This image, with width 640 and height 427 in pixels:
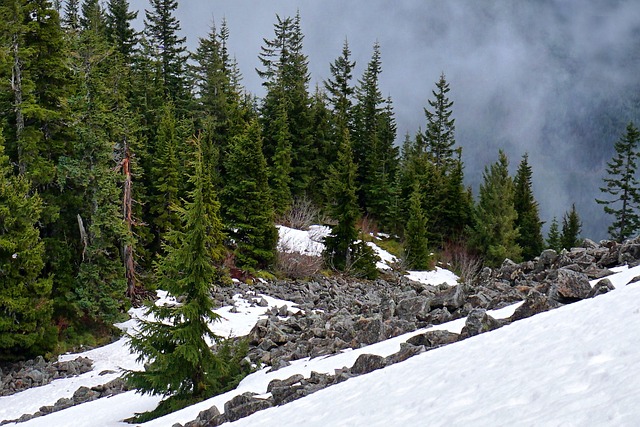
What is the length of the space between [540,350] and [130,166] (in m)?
23.3

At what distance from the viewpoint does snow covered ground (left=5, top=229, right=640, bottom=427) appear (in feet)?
14.4

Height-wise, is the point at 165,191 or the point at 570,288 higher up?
the point at 165,191

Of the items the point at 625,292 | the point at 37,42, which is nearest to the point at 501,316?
the point at 625,292

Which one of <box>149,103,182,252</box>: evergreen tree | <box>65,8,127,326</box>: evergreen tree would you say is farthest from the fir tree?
<box>65,8,127,326</box>: evergreen tree

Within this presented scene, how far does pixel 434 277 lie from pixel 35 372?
3198 centimetres

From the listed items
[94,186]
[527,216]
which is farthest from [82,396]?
[527,216]

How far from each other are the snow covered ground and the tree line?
14.6 ft

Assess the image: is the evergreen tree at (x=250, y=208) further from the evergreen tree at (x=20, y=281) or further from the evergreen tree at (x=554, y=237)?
the evergreen tree at (x=554, y=237)

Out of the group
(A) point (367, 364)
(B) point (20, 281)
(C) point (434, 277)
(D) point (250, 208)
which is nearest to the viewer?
(A) point (367, 364)

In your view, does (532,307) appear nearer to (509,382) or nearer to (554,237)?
(509,382)

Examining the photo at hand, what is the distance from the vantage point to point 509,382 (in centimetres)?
555

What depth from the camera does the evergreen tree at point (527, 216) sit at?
53.2 meters

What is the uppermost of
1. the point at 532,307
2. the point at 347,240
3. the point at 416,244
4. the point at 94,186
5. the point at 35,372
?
the point at 94,186

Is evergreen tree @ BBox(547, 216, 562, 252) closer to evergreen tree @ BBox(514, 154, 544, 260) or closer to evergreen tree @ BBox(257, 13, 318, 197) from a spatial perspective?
evergreen tree @ BBox(514, 154, 544, 260)
